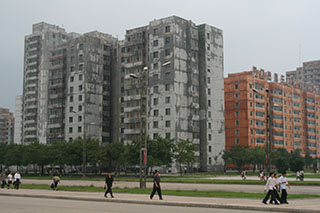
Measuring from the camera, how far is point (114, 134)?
426ft

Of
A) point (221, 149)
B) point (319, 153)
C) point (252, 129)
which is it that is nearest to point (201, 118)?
point (221, 149)

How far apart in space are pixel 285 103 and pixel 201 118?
5150 cm

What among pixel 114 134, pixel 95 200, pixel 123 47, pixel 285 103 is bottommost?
pixel 95 200

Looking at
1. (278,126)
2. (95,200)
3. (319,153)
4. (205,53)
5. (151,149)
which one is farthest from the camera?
(319,153)

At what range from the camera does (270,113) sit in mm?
120562

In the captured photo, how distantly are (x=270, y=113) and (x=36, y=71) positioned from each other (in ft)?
265

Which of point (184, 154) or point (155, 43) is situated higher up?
point (155, 43)

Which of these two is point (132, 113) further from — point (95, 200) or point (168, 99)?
point (95, 200)

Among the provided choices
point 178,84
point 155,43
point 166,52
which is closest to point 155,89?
point 178,84

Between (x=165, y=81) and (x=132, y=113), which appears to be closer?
(x=165, y=81)

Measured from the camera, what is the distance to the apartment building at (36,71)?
143375 mm

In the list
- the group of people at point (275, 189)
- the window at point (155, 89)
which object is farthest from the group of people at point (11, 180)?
the window at point (155, 89)

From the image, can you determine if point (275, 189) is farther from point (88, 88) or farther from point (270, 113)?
point (88, 88)

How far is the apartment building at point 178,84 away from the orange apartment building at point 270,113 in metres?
17.0
